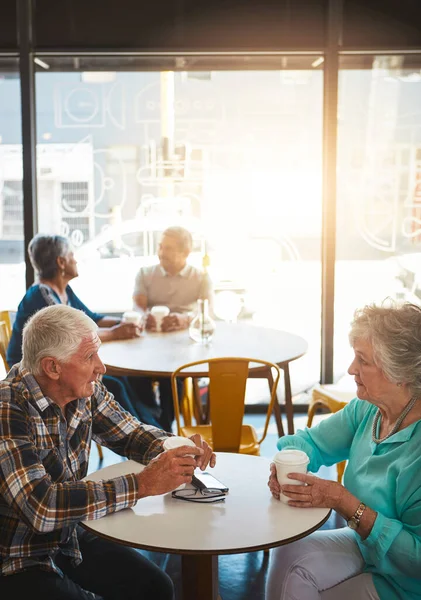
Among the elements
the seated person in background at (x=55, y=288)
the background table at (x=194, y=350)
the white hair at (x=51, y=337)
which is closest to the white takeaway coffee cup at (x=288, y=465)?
the white hair at (x=51, y=337)

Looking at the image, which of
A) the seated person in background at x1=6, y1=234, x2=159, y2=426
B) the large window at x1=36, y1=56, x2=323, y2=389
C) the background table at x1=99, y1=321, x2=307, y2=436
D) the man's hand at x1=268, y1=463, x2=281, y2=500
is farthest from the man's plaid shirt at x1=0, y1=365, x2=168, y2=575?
the large window at x1=36, y1=56, x2=323, y2=389

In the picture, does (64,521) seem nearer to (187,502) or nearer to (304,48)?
(187,502)

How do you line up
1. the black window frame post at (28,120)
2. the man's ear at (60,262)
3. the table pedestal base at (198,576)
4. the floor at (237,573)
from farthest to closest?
the black window frame post at (28,120)
the man's ear at (60,262)
the floor at (237,573)
the table pedestal base at (198,576)

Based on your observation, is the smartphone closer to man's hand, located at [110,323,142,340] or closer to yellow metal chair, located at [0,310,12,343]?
A: man's hand, located at [110,323,142,340]

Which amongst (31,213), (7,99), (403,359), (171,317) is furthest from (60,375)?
(7,99)

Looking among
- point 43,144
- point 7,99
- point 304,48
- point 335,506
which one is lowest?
point 335,506

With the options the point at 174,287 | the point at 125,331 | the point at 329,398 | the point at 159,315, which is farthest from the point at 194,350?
the point at 174,287

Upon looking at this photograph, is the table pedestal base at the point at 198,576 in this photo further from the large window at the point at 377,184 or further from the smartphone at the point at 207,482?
the large window at the point at 377,184

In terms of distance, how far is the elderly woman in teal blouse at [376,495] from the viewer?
1.85 m

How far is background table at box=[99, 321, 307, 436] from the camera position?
11.3 ft

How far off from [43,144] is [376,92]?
2.33 metres

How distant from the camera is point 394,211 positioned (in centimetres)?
503

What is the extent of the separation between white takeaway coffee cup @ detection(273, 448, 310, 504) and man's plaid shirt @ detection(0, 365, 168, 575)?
1.26 ft

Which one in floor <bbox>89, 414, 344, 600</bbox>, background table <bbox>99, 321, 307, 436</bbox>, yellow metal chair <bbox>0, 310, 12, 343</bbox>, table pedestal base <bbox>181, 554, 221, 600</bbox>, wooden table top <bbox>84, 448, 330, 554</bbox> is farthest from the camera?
yellow metal chair <bbox>0, 310, 12, 343</bbox>
